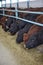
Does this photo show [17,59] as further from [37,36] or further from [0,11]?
[0,11]

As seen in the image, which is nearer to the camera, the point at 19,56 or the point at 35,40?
the point at 19,56

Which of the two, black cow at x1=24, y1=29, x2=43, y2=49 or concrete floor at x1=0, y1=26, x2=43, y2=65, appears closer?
concrete floor at x1=0, y1=26, x2=43, y2=65

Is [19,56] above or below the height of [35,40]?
below

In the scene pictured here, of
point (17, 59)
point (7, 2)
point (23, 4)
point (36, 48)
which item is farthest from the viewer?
point (7, 2)

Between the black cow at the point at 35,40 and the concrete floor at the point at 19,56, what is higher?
the black cow at the point at 35,40

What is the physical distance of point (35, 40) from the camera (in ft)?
11.4

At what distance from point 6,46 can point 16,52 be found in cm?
60

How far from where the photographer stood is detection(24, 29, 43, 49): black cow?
3.46 metres

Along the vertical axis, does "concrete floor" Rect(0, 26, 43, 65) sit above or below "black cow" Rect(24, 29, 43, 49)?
below

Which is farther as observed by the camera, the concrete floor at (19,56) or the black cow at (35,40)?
the black cow at (35,40)

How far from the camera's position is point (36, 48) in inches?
136

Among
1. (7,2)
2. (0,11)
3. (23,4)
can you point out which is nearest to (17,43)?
(0,11)

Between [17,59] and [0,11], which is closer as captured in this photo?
[17,59]

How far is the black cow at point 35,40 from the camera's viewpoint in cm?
346
